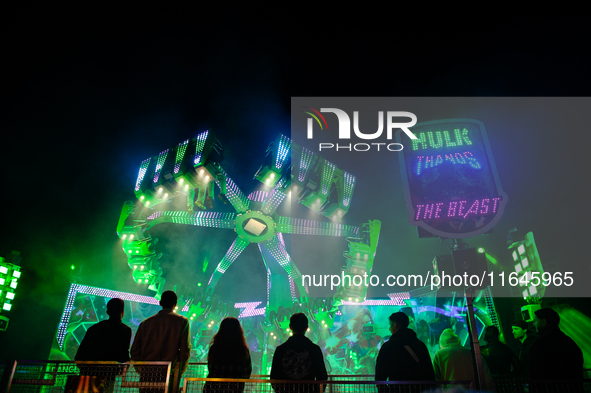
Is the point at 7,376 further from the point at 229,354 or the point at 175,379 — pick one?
the point at 229,354

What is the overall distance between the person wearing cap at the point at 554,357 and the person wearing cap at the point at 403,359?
1.21 meters

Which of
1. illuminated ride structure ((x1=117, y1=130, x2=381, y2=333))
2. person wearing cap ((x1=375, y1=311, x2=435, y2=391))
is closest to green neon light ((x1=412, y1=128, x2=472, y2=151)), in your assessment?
illuminated ride structure ((x1=117, y1=130, x2=381, y2=333))

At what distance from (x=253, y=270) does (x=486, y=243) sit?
36.8 ft

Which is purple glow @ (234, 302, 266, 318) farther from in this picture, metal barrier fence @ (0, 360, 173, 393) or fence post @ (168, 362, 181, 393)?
metal barrier fence @ (0, 360, 173, 393)

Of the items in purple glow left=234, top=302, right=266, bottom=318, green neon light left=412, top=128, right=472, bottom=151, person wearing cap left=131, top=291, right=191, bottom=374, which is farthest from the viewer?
purple glow left=234, top=302, right=266, bottom=318

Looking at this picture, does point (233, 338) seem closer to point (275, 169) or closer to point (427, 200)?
point (275, 169)

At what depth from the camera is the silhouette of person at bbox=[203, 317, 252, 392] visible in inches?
147

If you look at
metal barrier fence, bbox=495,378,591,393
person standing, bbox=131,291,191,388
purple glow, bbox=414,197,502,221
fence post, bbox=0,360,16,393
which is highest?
purple glow, bbox=414,197,502,221

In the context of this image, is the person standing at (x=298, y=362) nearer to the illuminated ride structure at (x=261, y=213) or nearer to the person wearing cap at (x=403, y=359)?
the person wearing cap at (x=403, y=359)

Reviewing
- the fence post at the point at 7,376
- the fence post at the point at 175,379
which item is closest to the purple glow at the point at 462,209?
the fence post at the point at 175,379

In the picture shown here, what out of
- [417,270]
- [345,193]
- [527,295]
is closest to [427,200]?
[345,193]

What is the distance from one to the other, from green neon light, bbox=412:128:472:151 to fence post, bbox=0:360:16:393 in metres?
12.2

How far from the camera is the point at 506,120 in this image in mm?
13125

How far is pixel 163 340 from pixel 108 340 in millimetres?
598
